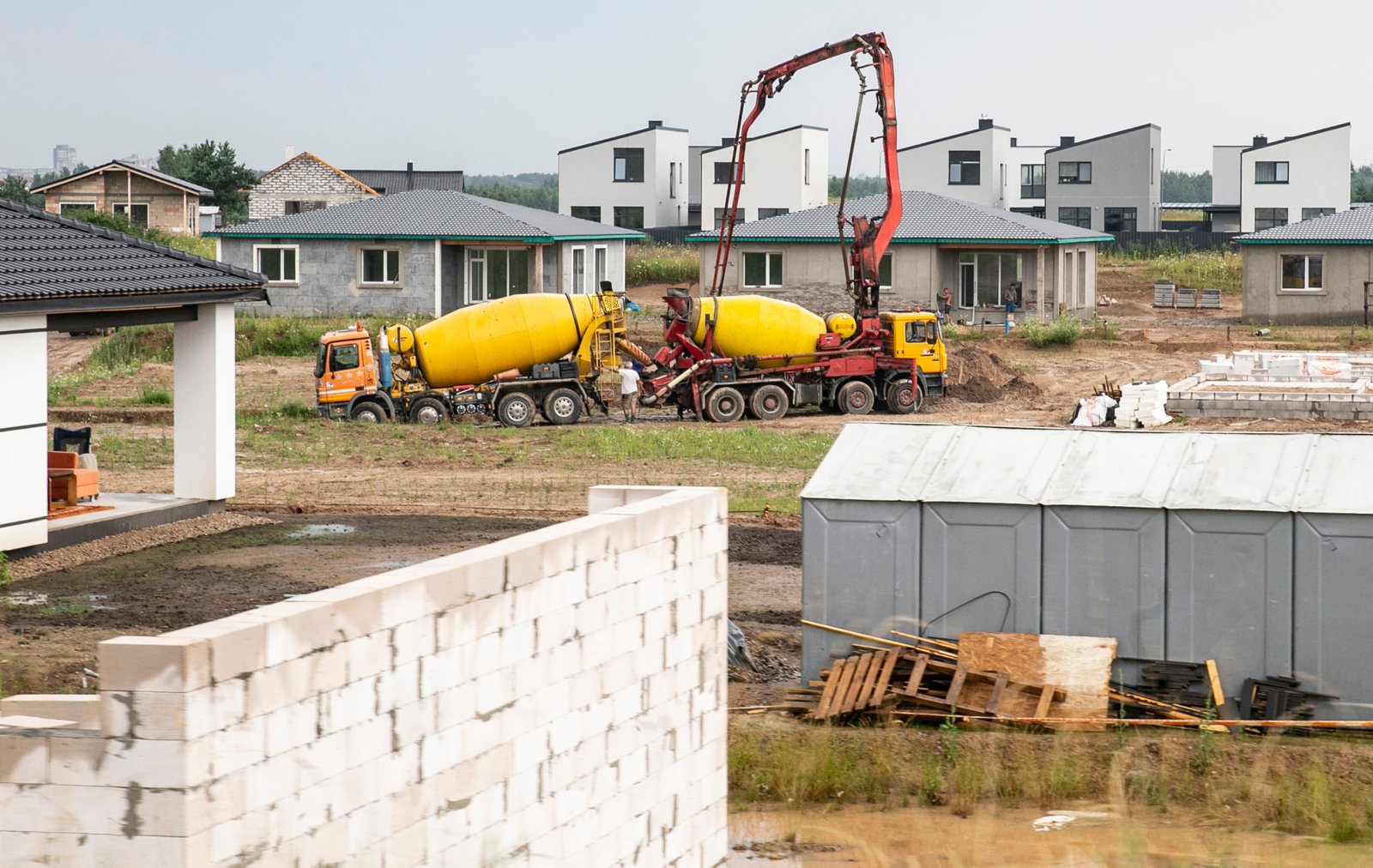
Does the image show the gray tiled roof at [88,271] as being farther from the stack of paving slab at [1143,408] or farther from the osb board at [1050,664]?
the stack of paving slab at [1143,408]

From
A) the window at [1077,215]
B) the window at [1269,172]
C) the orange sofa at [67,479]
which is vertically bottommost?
the orange sofa at [67,479]

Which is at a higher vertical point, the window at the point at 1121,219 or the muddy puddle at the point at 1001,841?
the window at the point at 1121,219

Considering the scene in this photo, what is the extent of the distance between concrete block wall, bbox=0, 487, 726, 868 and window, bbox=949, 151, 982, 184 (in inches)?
2857

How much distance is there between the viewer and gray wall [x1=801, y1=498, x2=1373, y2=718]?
44.7 ft

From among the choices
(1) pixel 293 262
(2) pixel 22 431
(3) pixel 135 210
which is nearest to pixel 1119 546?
(2) pixel 22 431

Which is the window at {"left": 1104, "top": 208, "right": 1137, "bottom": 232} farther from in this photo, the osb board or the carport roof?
the osb board

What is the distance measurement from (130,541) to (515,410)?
12208 mm

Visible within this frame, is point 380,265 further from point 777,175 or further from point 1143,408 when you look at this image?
point 777,175

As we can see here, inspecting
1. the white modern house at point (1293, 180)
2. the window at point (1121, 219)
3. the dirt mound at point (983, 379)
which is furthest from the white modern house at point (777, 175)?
the dirt mound at point (983, 379)

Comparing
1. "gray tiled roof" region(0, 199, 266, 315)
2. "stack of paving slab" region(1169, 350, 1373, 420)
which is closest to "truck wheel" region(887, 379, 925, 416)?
"stack of paving slab" region(1169, 350, 1373, 420)

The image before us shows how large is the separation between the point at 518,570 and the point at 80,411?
27189mm

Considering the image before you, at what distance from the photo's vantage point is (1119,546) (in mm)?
14117

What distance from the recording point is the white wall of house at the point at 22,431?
703 inches

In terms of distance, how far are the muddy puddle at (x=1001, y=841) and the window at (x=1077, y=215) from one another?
72.1 m
